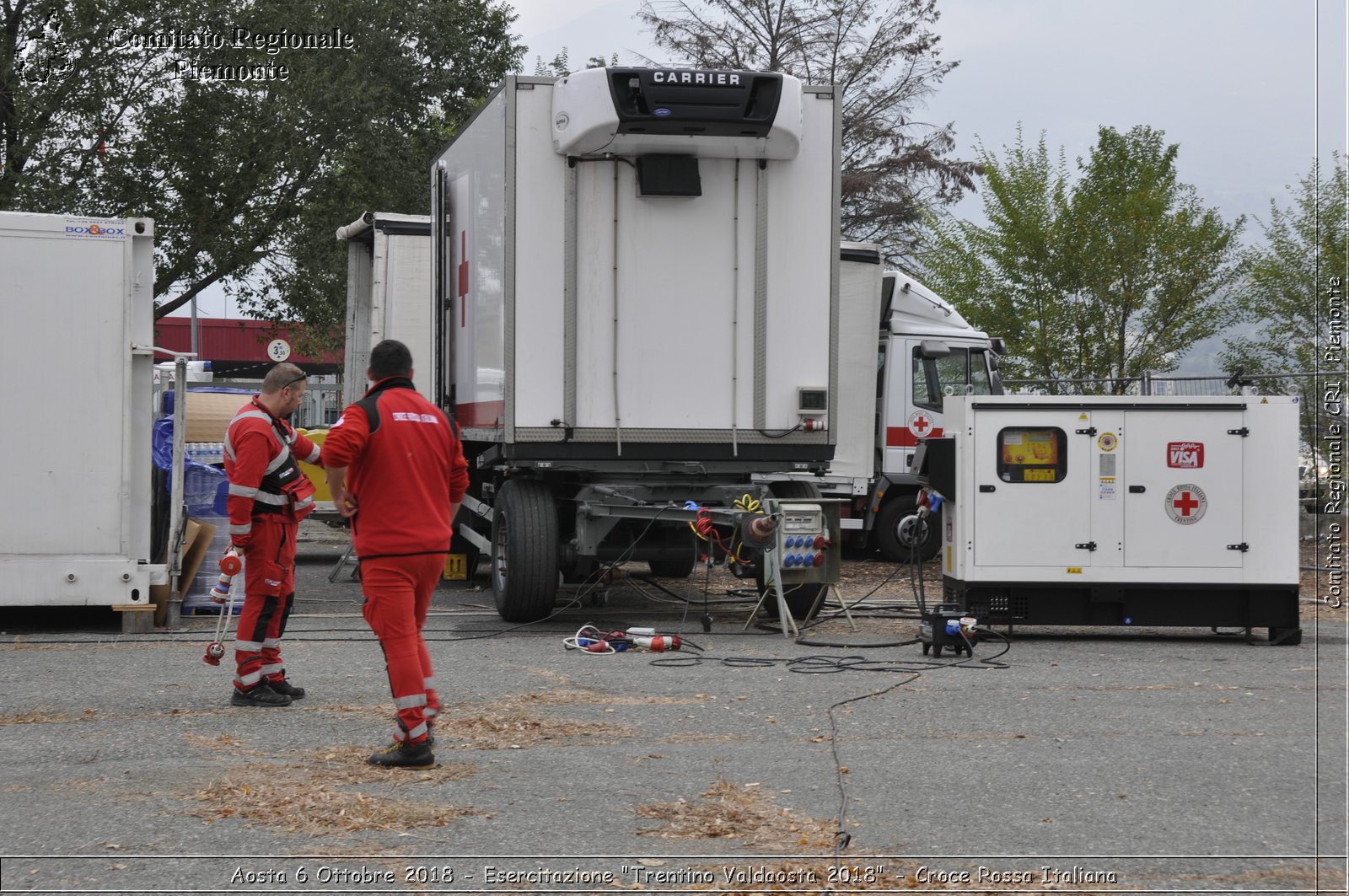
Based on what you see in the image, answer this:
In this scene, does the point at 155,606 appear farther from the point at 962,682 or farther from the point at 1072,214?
the point at 1072,214

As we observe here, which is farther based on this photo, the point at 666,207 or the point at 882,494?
the point at 882,494

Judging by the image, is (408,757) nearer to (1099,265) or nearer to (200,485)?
(200,485)

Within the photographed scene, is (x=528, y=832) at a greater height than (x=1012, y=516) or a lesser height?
lesser

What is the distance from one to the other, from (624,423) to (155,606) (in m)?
3.65

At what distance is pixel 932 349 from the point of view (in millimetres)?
17172

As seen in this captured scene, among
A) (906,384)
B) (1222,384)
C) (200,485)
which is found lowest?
(200,485)

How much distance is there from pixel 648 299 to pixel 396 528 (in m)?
4.97

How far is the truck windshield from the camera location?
17.2m

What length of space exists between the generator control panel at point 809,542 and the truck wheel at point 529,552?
171 centimetres

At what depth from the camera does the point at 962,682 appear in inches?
A: 351

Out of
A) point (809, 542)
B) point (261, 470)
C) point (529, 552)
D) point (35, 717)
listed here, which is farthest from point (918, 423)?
point (35, 717)

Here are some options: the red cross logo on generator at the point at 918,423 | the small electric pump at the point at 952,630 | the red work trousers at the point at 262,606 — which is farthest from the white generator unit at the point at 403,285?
the red work trousers at the point at 262,606

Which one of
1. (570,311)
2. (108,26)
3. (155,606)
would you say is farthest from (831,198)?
(108,26)

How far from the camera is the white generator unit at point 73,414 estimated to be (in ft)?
34.8
